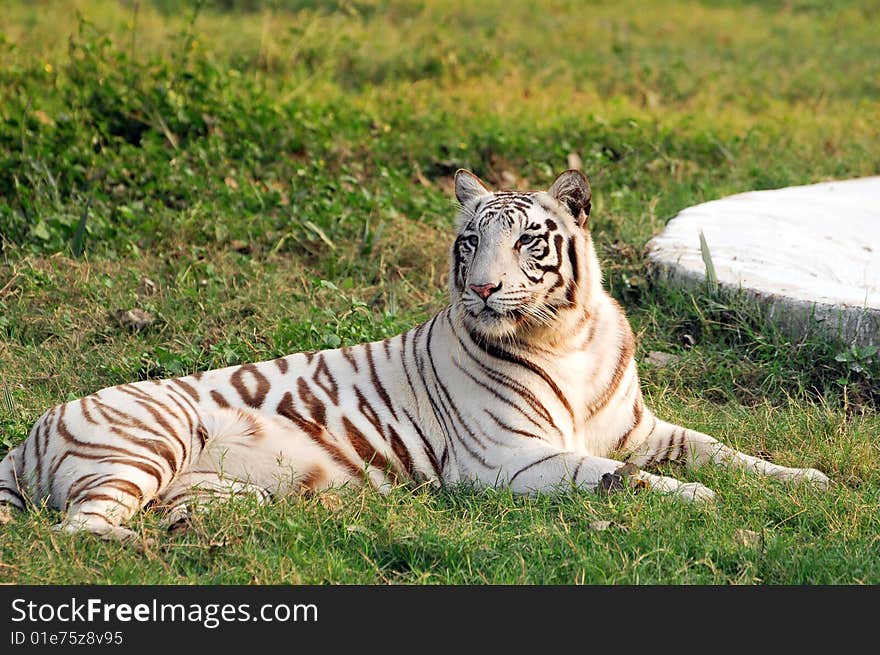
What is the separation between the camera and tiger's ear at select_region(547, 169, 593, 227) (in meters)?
4.25

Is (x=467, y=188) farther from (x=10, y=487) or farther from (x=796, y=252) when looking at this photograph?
(x=796, y=252)

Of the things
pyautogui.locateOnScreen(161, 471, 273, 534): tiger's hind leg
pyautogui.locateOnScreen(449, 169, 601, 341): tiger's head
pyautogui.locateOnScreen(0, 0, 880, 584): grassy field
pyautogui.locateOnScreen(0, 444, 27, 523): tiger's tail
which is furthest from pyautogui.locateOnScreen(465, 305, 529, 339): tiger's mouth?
pyautogui.locateOnScreen(0, 444, 27, 523): tiger's tail

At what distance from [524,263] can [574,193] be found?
1.17 feet

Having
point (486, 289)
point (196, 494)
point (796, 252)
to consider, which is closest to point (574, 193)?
point (486, 289)

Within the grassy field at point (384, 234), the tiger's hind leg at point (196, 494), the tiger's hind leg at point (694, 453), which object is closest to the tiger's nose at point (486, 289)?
the grassy field at point (384, 234)

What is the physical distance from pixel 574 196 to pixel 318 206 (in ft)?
8.87

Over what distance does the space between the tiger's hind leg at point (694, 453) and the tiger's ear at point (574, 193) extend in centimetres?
82

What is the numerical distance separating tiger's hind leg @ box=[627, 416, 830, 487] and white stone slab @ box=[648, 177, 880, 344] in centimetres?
108

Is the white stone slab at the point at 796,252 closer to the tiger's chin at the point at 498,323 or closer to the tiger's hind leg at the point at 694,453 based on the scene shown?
the tiger's hind leg at the point at 694,453

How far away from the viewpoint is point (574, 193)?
430cm

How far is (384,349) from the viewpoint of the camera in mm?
4559

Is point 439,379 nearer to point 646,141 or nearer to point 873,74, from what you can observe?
point 646,141

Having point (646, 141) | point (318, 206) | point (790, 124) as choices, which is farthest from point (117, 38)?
point (790, 124)

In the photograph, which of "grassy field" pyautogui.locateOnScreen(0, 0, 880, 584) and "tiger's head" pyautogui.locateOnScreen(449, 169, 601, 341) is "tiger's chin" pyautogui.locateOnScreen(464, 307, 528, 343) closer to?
"tiger's head" pyautogui.locateOnScreen(449, 169, 601, 341)
